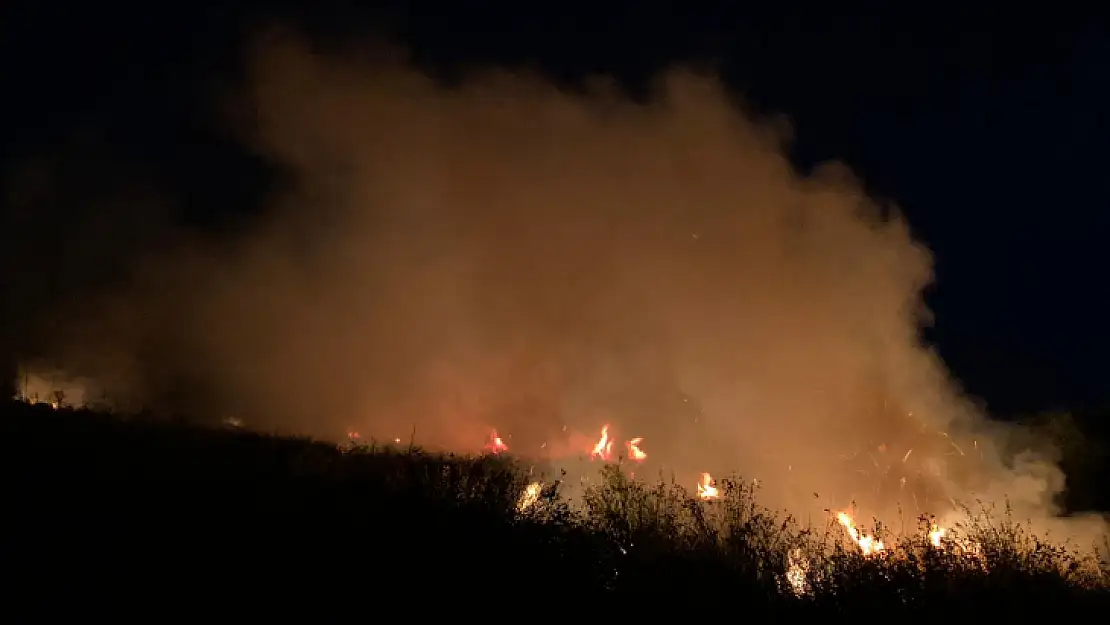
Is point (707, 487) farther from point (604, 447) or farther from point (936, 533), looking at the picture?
point (936, 533)

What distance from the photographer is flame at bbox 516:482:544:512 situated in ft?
15.2

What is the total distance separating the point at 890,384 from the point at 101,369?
12.9 metres

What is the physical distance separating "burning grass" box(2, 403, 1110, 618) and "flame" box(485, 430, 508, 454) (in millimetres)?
5987

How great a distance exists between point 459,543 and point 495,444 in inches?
288

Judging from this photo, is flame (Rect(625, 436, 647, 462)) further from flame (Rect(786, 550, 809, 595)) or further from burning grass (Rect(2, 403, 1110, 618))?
flame (Rect(786, 550, 809, 595))

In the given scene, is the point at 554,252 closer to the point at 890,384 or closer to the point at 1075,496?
the point at 890,384

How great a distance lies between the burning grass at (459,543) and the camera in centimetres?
339

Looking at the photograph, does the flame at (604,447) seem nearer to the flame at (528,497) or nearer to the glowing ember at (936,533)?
the glowing ember at (936,533)

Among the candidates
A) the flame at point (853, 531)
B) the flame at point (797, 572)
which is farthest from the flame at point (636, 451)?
the flame at point (797, 572)

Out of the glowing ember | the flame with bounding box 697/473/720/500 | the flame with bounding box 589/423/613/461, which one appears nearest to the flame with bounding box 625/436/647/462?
the flame with bounding box 589/423/613/461

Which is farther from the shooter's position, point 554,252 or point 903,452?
point 554,252

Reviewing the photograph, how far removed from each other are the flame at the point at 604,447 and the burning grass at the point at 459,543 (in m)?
4.86

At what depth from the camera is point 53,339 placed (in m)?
13.5

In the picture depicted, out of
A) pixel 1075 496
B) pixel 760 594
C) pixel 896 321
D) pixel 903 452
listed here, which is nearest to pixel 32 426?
pixel 760 594
